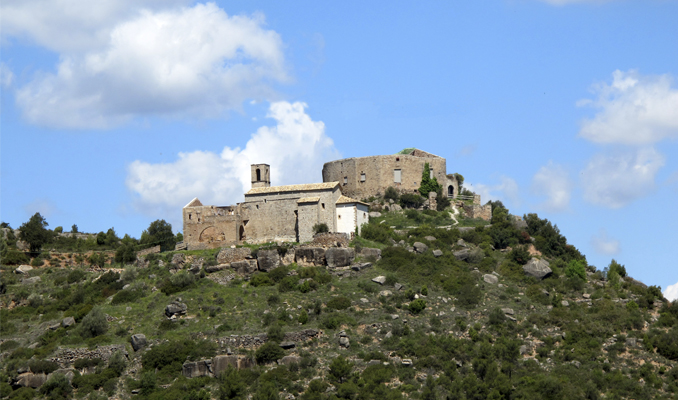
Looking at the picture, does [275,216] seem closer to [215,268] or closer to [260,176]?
[260,176]

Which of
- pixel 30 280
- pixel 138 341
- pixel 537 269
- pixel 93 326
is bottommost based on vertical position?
pixel 138 341

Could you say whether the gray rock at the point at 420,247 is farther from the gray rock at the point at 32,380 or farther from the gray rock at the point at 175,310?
the gray rock at the point at 32,380

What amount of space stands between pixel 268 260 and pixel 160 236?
814 inches

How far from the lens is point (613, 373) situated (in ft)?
156

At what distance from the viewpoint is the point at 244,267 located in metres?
58.7

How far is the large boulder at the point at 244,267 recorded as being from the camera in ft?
192

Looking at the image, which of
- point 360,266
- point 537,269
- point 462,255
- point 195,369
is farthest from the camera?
point 462,255

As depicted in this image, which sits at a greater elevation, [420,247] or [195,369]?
[420,247]

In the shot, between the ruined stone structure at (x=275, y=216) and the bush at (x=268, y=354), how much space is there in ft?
48.4

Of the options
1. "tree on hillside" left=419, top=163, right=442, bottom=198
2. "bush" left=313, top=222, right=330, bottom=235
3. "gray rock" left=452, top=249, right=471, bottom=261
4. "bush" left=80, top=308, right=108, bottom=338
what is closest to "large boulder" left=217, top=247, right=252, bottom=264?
"bush" left=313, top=222, right=330, bottom=235

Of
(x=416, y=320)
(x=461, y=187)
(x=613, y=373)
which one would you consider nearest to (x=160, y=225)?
(x=461, y=187)

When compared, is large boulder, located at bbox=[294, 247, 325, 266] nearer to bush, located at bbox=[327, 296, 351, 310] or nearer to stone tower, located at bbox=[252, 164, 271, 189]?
bush, located at bbox=[327, 296, 351, 310]

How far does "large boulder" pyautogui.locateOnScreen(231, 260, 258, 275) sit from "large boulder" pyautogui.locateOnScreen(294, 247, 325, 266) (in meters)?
3.31

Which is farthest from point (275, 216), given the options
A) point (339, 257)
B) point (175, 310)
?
point (175, 310)
